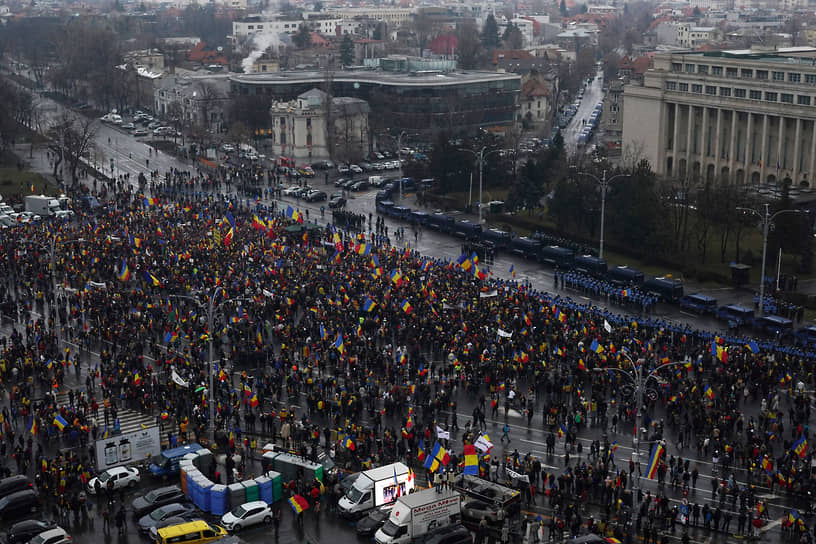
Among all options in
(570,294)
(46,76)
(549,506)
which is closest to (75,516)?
(549,506)

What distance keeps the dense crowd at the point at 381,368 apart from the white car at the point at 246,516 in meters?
5.30

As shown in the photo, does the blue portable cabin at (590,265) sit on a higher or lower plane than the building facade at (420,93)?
lower

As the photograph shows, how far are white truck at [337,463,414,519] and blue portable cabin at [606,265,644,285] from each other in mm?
34634

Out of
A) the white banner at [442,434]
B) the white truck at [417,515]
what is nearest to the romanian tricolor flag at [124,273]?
the white banner at [442,434]

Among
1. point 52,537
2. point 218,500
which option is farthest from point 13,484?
point 218,500

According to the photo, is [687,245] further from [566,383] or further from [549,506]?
[549,506]

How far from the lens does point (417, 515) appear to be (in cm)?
3709

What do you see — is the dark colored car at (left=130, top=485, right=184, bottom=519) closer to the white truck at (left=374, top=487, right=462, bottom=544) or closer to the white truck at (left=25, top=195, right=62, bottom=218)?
the white truck at (left=374, top=487, right=462, bottom=544)

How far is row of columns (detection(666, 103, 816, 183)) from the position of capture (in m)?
99.6

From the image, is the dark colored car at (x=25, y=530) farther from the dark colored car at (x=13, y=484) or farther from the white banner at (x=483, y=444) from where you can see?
the white banner at (x=483, y=444)

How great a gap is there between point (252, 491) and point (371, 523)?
5298mm

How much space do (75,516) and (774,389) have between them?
33.7 m

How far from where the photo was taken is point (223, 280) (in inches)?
2655

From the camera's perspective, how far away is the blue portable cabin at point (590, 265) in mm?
73812
